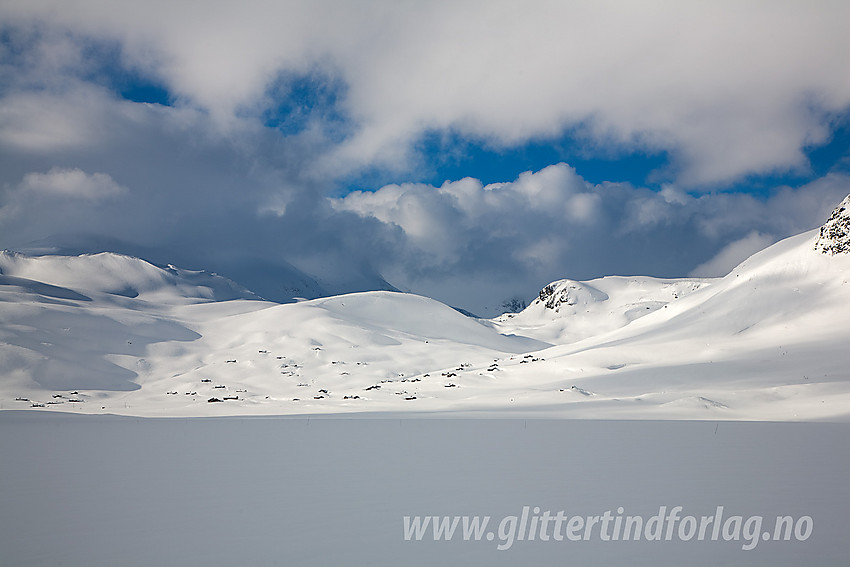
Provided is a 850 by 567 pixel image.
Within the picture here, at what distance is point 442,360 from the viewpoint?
59.9m

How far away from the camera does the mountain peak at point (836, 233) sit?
49844 mm

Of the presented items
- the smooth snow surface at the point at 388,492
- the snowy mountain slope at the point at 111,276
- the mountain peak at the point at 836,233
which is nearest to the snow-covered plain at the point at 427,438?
the smooth snow surface at the point at 388,492

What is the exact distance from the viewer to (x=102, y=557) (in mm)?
6848

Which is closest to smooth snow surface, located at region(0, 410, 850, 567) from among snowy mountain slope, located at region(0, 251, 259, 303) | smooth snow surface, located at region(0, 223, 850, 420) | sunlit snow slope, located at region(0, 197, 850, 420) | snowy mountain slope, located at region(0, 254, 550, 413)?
smooth snow surface, located at region(0, 223, 850, 420)

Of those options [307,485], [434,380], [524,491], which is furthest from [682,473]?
[434,380]

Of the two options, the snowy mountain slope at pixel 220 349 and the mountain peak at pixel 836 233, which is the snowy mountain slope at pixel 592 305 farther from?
the mountain peak at pixel 836 233

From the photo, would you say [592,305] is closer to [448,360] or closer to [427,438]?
[448,360]

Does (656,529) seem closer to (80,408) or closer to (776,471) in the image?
(776,471)

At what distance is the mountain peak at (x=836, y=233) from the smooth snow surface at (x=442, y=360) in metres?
0.79

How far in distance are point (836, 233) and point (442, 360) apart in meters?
40.8

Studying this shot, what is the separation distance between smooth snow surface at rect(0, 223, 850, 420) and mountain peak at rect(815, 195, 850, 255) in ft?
2.60

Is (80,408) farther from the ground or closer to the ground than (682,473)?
closer to the ground

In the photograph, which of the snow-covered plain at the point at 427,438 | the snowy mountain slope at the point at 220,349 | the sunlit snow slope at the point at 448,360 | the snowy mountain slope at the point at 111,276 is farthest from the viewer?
the snowy mountain slope at the point at 111,276

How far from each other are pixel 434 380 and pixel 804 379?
24.0 m
